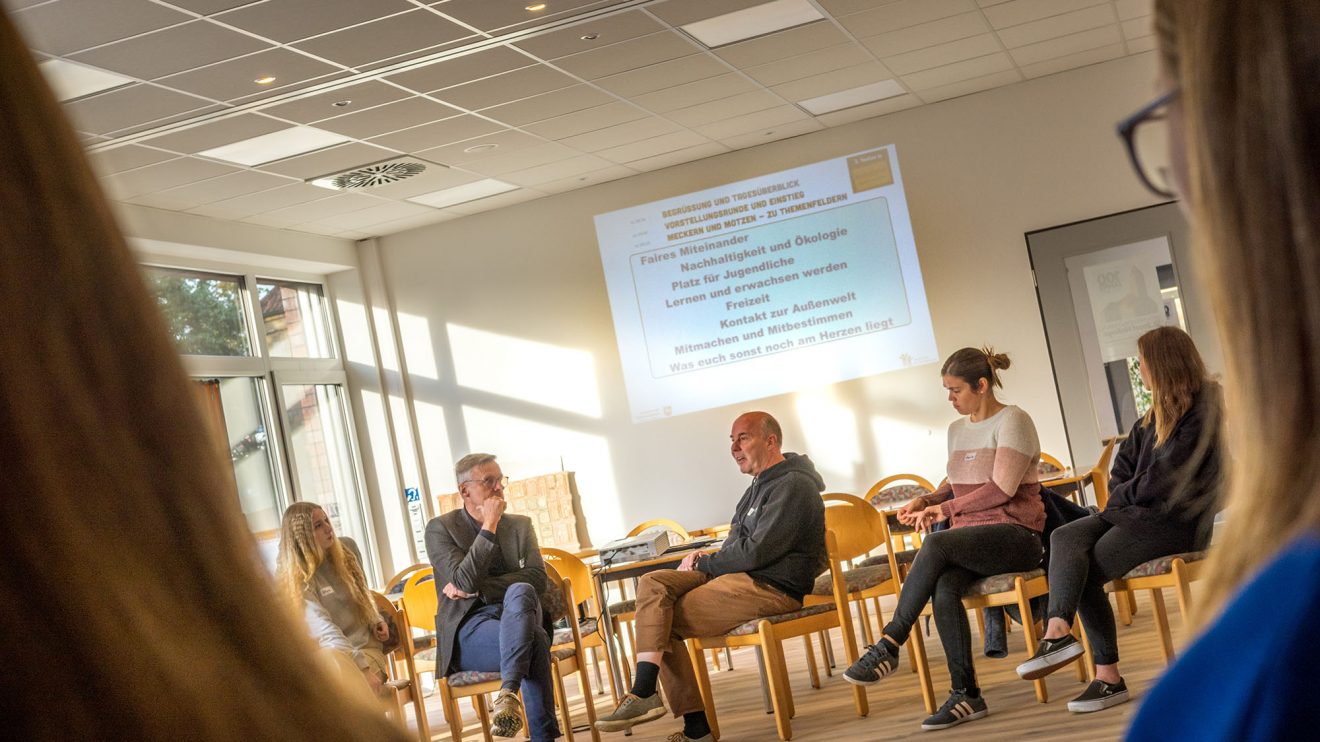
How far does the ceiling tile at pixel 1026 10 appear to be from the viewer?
6.82 metres

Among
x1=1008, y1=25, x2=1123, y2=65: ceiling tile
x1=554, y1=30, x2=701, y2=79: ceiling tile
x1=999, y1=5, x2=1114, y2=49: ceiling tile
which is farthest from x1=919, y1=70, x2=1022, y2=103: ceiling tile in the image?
x1=554, y1=30, x2=701, y2=79: ceiling tile

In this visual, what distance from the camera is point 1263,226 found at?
50 centimetres

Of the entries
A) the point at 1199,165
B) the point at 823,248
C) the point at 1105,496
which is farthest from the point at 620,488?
the point at 1199,165

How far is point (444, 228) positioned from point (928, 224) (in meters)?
3.95

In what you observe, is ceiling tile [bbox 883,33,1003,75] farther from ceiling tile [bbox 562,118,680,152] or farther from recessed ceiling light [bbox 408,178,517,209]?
recessed ceiling light [bbox 408,178,517,209]

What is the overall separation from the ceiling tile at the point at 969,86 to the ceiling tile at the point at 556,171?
2397 millimetres

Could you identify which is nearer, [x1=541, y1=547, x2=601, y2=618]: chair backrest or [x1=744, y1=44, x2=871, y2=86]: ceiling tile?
[x1=541, y1=547, x2=601, y2=618]: chair backrest

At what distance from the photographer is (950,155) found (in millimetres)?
8844

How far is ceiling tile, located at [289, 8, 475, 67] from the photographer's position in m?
5.37

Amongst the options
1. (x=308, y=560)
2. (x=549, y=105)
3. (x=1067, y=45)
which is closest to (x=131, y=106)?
(x=549, y=105)

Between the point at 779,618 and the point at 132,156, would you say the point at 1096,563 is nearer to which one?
the point at 779,618

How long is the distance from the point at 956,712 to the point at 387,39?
153 inches

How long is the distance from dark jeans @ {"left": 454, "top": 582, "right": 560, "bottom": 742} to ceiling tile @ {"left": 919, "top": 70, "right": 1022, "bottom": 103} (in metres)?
5.12

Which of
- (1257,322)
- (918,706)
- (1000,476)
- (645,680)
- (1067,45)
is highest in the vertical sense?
(1067,45)
